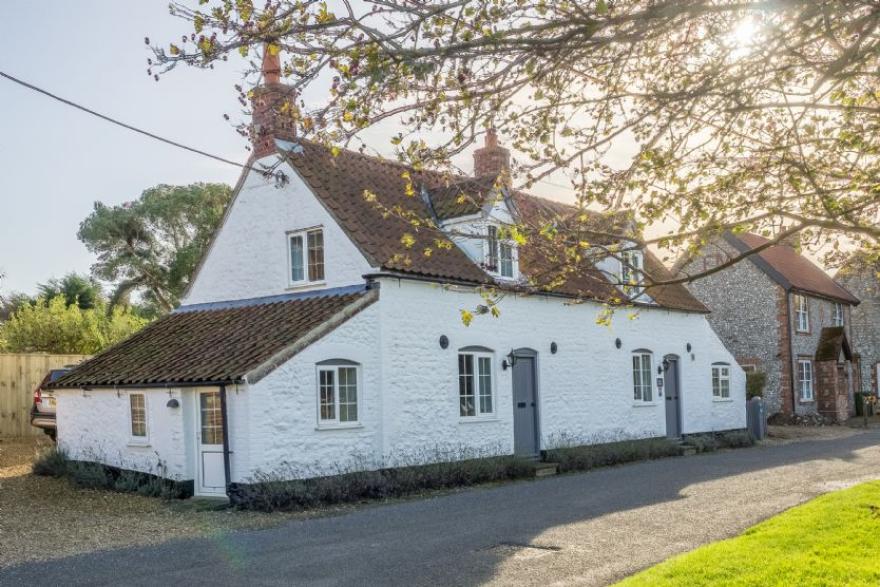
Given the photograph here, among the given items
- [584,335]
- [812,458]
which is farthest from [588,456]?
[812,458]

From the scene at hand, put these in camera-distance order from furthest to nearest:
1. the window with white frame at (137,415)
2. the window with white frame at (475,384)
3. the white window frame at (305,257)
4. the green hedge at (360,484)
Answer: the window with white frame at (475,384), the white window frame at (305,257), the window with white frame at (137,415), the green hedge at (360,484)

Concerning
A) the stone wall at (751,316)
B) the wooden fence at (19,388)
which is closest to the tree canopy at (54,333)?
the wooden fence at (19,388)

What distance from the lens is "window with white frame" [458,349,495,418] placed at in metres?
19.0

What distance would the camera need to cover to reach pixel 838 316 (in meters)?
39.0

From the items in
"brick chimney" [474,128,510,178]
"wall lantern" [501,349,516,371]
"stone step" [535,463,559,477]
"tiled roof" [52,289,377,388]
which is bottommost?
"stone step" [535,463,559,477]

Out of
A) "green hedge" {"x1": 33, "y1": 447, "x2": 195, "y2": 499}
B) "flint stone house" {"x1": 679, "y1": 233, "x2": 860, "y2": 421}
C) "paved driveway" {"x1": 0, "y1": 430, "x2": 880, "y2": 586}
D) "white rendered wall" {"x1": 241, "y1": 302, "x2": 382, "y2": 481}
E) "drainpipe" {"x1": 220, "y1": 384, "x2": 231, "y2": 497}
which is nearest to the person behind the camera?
"paved driveway" {"x1": 0, "y1": 430, "x2": 880, "y2": 586}

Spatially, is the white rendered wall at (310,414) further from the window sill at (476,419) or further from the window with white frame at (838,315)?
the window with white frame at (838,315)

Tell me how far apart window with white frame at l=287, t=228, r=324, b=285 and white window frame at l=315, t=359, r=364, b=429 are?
2443mm

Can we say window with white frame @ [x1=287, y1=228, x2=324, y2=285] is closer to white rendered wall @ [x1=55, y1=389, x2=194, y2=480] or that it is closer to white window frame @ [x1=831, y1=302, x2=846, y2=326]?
white rendered wall @ [x1=55, y1=389, x2=194, y2=480]

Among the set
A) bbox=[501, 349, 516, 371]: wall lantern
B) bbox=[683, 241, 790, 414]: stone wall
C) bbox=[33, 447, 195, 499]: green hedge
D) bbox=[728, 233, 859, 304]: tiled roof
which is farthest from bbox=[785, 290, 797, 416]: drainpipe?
bbox=[33, 447, 195, 499]: green hedge

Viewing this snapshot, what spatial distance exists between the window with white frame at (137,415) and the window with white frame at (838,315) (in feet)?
101

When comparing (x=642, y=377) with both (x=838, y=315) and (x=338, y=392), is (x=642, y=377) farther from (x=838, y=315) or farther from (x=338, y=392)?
(x=838, y=315)

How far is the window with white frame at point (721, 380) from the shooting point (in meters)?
Result: 28.3

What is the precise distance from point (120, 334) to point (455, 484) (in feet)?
58.0
